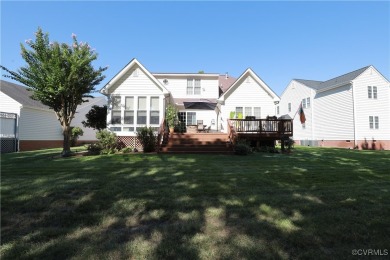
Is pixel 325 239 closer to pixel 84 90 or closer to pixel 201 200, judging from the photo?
pixel 201 200

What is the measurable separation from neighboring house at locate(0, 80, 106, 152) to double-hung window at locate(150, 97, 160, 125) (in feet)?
41.9

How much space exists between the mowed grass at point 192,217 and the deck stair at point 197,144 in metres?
6.99

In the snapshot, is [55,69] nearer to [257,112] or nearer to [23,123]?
[23,123]

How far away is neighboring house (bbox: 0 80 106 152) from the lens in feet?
65.6

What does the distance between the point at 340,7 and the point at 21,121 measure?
2524 centimetres

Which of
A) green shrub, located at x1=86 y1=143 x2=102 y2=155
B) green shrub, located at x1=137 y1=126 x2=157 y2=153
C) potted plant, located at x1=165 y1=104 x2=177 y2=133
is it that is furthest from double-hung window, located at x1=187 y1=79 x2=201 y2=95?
green shrub, located at x1=86 y1=143 x2=102 y2=155

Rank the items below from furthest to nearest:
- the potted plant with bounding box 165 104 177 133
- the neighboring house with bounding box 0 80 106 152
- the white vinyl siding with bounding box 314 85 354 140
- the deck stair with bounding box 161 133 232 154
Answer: the white vinyl siding with bounding box 314 85 354 140 → the neighboring house with bounding box 0 80 106 152 → the potted plant with bounding box 165 104 177 133 → the deck stair with bounding box 161 133 232 154

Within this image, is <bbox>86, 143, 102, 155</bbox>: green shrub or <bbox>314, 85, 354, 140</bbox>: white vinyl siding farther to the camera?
<bbox>314, 85, 354, 140</bbox>: white vinyl siding

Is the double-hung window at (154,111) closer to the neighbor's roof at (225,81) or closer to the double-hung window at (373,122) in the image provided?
the neighbor's roof at (225,81)

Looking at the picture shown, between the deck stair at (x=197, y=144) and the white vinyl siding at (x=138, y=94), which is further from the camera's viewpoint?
the white vinyl siding at (x=138, y=94)

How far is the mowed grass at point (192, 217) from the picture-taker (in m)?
2.95

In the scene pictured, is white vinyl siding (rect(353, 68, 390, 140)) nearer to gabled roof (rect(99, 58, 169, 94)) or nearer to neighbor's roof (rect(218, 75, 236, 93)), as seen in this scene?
neighbor's roof (rect(218, 75, 236, 93))
